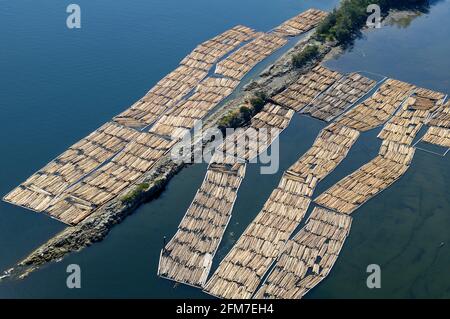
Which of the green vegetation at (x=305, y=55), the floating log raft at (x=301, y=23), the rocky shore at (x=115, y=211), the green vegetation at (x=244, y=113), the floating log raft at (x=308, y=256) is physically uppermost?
the floating log raft at (x=301, y=23)

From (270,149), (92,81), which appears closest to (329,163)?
(270,149)

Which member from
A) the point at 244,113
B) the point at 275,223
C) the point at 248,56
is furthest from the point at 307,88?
the point at 275,223

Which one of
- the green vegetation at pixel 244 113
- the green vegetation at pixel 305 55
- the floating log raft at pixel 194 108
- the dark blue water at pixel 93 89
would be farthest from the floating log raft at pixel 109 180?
the green vegetation at pixel 305 55

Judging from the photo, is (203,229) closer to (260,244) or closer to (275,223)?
(260,244)

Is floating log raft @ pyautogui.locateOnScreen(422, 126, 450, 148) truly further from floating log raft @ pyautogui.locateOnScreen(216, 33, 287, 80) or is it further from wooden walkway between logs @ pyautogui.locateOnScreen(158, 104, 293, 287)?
floating log raft @ pyautogui.locateOnScreen(216, 33, 287, 80)

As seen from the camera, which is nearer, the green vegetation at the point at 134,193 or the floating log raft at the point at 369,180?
the green vegetation at the point at 134,193

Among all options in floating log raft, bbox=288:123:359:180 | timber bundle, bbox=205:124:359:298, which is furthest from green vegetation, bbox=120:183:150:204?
floating log raft, bbox=288:123:359:180

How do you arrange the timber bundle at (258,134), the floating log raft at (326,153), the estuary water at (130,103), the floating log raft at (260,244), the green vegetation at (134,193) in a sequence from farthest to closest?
1. the timber bundle at (258,134)
2. the floating log raft at (326,153)
3. the green vegetation at (134,193)
4. the estuary water at (130,103)
5. the floating log raft at (260,244)

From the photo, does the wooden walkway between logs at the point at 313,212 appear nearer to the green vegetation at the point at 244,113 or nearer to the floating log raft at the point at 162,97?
the green vegetation at the point at 244,113
